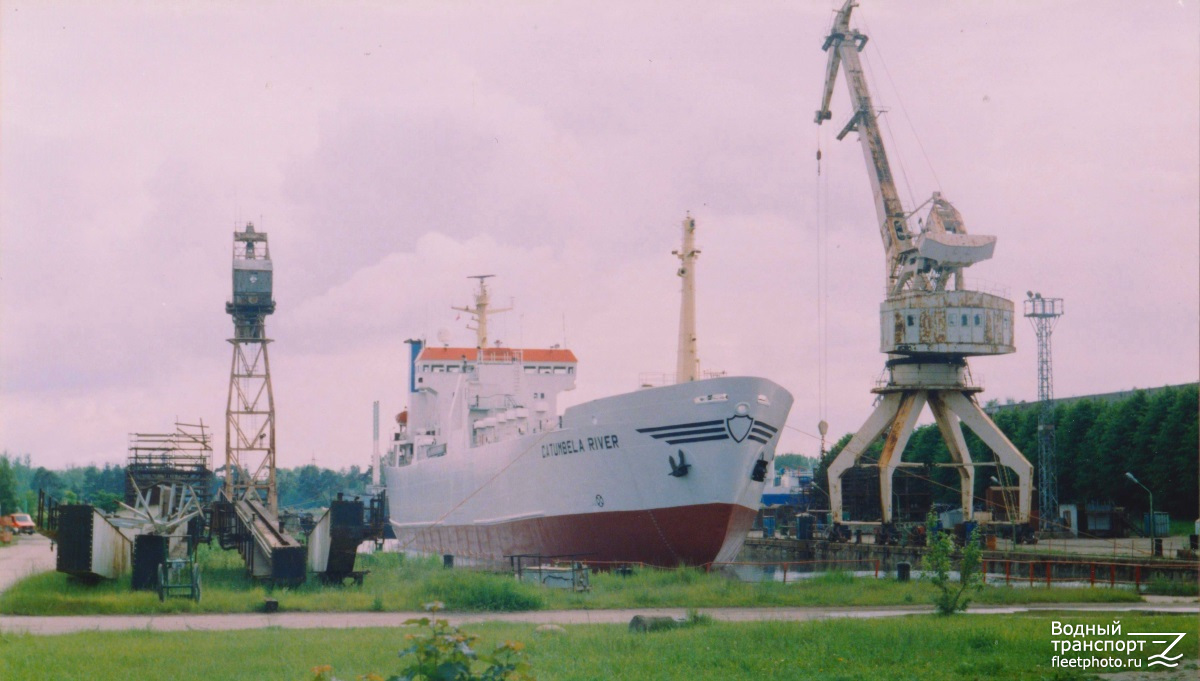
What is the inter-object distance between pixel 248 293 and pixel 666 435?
2252 cm

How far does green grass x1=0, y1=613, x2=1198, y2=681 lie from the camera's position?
12602mm

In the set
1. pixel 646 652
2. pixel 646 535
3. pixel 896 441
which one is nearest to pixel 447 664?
pixel 646 652

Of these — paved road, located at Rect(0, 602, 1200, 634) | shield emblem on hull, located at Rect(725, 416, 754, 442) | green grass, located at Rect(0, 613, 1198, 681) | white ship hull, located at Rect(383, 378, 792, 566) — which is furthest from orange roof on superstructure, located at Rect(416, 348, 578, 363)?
green grass, located at Rect(0, 613, 1198, 681)

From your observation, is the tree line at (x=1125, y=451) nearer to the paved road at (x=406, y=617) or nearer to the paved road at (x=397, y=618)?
the paved road at (x=397, y=618)

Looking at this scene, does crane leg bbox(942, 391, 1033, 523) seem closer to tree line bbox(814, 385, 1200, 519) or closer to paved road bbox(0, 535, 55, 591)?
tree line bbox(814, 385, 1200, 519)

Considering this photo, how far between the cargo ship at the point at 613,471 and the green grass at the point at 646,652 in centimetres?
1086

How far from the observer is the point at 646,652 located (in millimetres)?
14125

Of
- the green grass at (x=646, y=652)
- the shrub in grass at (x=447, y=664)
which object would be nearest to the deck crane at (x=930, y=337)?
the green grass at (x=646, y=652)

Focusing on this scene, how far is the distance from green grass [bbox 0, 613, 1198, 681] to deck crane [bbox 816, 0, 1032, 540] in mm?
29903

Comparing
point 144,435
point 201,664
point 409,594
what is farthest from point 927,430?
point 201,664

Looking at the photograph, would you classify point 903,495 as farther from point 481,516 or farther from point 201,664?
point 201,664

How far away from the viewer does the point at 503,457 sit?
38844 millimetres

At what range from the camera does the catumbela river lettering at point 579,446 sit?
31.9m
